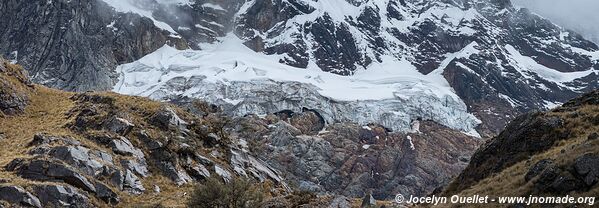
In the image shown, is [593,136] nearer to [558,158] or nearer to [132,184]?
[558,158]

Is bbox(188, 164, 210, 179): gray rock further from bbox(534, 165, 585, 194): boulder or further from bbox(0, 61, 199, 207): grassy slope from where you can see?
bbox(534, 165, 585, 194): boulder

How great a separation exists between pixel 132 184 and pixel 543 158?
80.8ft

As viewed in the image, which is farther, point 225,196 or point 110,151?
point 110,151

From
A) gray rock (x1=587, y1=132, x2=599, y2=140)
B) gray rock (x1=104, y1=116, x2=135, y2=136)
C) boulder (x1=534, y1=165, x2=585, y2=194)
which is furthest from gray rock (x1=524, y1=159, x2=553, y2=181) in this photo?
gray rock (x1=104, y1=116, x2=135, y2=136)

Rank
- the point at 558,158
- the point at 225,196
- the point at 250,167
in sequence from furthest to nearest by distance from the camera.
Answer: the point at 250,167 < the point at 225,196 < the point at 558,158

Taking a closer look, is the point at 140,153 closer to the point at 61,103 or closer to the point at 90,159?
the point at 90,159

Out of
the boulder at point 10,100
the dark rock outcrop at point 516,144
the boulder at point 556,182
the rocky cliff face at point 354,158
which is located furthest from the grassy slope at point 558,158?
the rocky cliff face at point 354,158

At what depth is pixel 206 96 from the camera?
19550cm

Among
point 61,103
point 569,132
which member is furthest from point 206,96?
point 569,132

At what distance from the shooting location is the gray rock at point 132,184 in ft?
132

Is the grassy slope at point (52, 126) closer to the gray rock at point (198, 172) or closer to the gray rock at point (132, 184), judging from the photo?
the gray rock at point (132, 184)

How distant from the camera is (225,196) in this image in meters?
32.8

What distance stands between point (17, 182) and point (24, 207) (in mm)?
2230

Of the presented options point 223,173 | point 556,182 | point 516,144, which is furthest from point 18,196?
point 516,144
